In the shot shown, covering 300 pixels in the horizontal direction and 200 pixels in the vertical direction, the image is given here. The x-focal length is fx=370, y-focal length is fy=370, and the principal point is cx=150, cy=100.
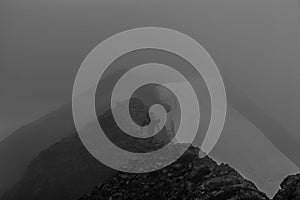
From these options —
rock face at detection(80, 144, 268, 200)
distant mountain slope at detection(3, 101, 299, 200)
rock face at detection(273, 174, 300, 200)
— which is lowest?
rock face at detection(273, 174, 300, 200)

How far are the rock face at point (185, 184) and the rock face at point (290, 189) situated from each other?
0.09ft

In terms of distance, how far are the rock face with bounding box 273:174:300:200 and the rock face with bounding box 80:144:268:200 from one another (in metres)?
0.03

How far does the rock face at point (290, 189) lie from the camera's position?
1.86ft

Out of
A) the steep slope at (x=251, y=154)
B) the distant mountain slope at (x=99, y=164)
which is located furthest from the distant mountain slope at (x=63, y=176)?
the steep slope at (x=251, y=154)

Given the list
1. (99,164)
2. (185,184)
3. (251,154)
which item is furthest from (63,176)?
(251,154)

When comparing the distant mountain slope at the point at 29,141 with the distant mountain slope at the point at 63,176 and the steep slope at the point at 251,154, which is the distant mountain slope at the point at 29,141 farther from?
the steep slope at the point at 251,154

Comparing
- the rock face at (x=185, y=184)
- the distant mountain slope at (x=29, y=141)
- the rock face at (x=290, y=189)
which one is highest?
the distant mountain slope at (x=29, y=141)

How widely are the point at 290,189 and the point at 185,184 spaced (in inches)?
6.5

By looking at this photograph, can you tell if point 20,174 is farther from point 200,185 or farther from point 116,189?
point 200,185

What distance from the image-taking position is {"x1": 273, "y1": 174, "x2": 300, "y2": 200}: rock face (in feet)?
1.86

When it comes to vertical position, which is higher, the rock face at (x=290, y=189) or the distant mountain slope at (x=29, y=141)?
the distant mountain slope at (x=29, y=141)

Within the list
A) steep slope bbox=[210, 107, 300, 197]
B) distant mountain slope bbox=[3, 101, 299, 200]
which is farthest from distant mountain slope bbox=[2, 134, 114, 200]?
steep slope bbox=[210, 107, 300, 197]

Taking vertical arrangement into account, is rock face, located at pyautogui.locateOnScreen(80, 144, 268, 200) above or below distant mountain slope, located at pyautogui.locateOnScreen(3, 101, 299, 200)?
below

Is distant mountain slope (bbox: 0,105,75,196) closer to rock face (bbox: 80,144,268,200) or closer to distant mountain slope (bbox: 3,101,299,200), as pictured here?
distant mountain slope (bbox: 3,101,299,200)
